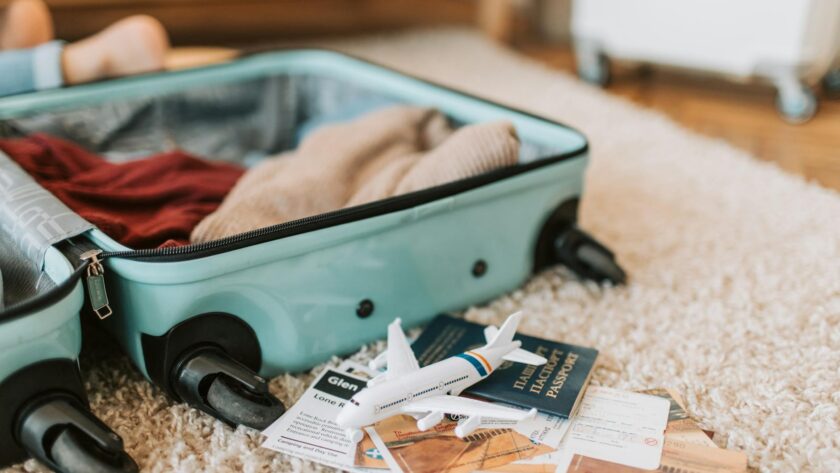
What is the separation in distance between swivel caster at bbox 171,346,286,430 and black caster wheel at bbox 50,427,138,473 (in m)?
0.09

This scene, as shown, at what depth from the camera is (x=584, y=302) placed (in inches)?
35.8

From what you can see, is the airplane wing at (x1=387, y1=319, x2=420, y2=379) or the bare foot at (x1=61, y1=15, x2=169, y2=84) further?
the bare foot at (x1=61, y1=15, x2=169, y2=84)

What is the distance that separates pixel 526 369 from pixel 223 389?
0.30 meters

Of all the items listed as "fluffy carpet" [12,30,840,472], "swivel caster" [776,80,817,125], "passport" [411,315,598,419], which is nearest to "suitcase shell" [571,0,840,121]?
"swivel caster" [776,80,817,125]

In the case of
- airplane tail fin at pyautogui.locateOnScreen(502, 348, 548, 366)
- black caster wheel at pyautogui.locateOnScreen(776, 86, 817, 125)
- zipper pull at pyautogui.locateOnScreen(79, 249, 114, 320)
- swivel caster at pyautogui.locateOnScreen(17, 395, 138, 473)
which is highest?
zipper pull at pyautogui.locateOnScreen(79, 249, 114, 320)

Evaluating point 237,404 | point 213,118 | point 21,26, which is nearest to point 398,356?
point 237,404

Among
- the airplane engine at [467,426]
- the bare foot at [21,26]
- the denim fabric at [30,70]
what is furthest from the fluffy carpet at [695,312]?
the bare foot at [21,26]

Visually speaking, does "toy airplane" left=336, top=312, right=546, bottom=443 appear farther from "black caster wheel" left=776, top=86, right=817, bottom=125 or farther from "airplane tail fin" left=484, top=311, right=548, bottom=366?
"black caster wheel" left=776, top=86, right=817, bottom=125

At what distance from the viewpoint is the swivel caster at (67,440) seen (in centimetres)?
58

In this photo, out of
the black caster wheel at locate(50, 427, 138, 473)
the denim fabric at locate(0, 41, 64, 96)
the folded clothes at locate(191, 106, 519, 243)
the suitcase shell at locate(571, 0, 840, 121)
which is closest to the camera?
the black caster wheel at locate(50, 427, 138, 473)

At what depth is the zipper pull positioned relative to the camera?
635mm

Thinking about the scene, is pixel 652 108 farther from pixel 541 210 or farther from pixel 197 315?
pixel 197 315

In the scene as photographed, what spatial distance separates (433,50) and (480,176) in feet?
4.53

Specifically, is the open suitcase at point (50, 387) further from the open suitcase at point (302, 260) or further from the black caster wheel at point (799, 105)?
the black caster wheel at point (799, 105)
